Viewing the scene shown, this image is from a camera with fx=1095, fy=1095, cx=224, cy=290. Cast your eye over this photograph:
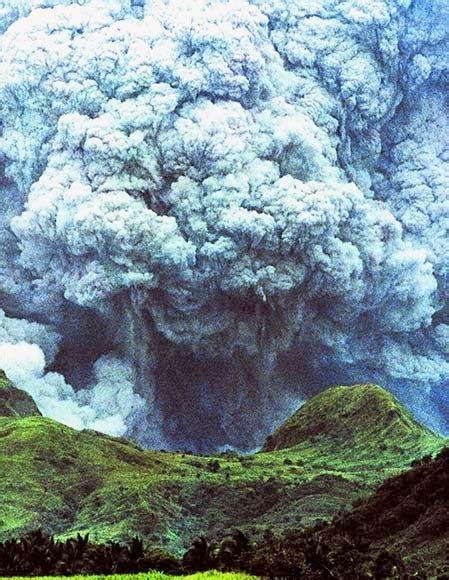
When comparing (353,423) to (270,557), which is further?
(353,423)

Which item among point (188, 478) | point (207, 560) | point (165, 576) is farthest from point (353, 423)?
point (165, 576)

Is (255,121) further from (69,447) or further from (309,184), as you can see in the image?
(69,447)

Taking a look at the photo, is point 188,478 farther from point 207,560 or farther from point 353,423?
point 207,560

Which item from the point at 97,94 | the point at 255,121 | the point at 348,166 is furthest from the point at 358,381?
the point at 97,94

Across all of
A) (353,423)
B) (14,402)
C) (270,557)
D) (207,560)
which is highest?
(14,402)

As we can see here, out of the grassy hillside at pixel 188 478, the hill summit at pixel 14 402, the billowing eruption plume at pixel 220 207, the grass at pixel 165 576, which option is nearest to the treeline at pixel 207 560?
the grass at pixel 165 576

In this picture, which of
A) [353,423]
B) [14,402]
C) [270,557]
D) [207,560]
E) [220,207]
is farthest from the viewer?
[220,207]

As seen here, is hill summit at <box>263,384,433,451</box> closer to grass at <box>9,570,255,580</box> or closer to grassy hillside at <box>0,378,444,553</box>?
grassy hillside at <box>0,378,444,553</box>
